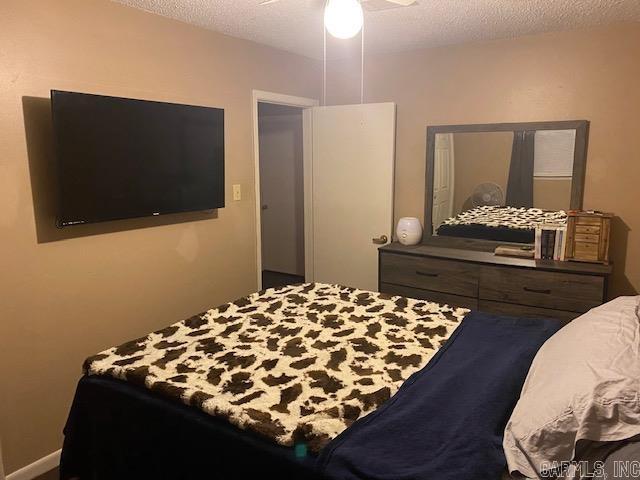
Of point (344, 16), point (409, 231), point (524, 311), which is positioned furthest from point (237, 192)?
point (524, 311)

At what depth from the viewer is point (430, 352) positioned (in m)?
1.96

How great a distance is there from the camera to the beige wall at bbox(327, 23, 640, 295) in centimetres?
310

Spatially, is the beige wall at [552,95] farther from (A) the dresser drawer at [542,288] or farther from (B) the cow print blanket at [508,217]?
(A) the dresser drawer at [542,288]

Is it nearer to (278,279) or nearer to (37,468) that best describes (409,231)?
(278,279)

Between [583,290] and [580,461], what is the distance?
6.50 feet

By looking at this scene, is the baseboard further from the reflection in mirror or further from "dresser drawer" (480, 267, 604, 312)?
the reflection in mirror

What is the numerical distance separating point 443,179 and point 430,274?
2.74 feet

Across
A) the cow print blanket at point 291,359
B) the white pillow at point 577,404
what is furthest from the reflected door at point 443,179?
the white pillow at point 577,404

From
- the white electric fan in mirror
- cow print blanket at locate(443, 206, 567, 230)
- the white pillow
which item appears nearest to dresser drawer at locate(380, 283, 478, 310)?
cow print blanket at locate(443, 206, 567, 230)

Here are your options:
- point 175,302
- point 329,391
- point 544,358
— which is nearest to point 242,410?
point 329,391

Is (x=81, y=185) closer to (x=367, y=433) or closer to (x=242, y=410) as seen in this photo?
(x=242, y=410)

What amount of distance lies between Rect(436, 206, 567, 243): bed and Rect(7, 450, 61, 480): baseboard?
9.79 feet

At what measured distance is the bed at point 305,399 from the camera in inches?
52.8

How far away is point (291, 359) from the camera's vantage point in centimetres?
189
